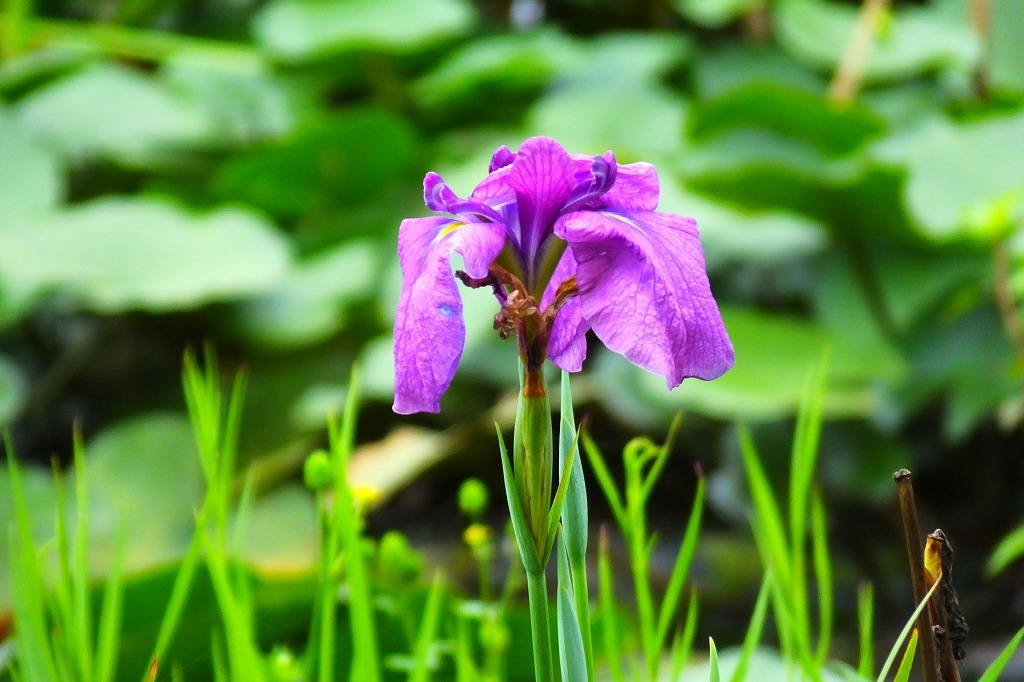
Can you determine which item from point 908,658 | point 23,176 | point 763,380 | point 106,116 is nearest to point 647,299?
point 908,658

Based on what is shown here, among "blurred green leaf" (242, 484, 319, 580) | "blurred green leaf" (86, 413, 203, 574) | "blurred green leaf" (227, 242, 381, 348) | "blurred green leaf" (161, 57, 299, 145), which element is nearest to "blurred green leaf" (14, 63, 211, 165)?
"blurred green leaf" (161, 57, 299, 145)

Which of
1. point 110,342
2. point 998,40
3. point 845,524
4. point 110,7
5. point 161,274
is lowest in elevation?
point 845,524

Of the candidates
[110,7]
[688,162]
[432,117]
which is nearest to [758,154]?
[688,162]

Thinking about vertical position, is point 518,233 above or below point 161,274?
above

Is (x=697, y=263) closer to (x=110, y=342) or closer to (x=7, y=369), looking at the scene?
(x=7, y=369)

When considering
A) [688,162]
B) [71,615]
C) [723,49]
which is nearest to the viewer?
[71,615]

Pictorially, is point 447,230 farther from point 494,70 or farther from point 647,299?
point 494,70
